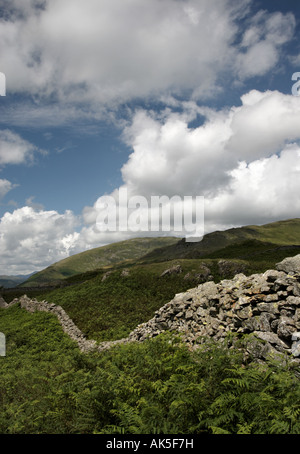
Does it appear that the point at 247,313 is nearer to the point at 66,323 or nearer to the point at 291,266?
the point at 291,266

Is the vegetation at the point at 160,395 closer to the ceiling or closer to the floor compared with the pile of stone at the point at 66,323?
closer to the ceiling

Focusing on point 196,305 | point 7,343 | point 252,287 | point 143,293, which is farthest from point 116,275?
point 252,287

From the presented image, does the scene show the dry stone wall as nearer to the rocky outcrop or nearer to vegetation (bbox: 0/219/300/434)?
the rocky outcrop

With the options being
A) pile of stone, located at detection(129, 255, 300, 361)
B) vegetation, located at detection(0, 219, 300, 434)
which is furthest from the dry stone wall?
vegetation, located at detection(0, 219, 300, 434)

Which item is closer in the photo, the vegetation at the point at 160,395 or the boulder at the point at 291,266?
the vegetation at the point at 160,395

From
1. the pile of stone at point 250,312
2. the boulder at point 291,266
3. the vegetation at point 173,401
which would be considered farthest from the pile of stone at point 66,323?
the boulder at point 291,266

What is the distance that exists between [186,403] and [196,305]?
31.2ft

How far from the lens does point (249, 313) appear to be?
11594mm

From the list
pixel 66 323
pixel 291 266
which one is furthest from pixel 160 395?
pixel 66 323

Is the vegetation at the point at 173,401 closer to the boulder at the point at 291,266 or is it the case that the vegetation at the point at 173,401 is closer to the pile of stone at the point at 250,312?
the pile of stone at the point at 250,312

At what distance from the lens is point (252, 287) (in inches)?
527

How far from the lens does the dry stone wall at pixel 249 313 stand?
937cm
